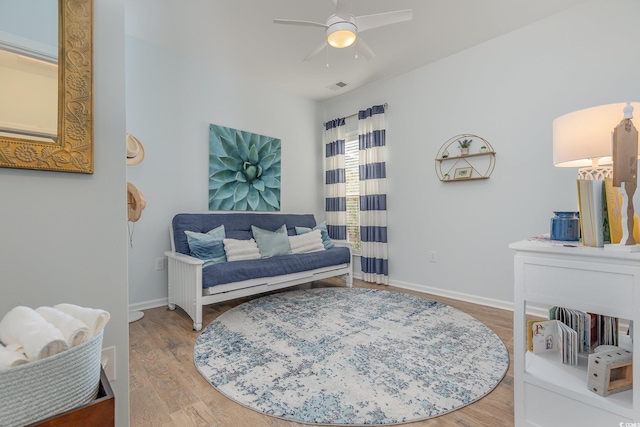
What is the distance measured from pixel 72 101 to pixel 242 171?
2.88m

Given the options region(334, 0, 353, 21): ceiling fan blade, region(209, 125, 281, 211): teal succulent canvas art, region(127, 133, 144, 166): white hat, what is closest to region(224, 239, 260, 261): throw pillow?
region(209, 125, 281, 211): teal succulent canvas art

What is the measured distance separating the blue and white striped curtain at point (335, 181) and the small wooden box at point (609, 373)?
3.37 metres

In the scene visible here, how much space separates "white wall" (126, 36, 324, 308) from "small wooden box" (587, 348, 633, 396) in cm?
336

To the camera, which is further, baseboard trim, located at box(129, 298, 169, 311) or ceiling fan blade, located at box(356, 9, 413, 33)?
baseboard trim, located at box(129, 298, 169, 311)

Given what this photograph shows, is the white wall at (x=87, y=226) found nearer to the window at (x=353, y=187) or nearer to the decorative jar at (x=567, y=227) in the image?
the decorative jar at (x=567, y=227)

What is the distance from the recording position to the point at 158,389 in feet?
5.25

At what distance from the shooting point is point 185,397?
60.3 inches

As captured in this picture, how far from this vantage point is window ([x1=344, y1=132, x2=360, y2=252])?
172 inches

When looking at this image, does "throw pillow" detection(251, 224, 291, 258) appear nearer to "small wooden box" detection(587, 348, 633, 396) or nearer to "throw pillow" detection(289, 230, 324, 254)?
"throw pillow" detection(289, 230, 324, 254)

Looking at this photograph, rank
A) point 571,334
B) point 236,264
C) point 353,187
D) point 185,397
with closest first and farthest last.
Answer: point 571,334 → point 185,397 → point 236,264 → point 353,187

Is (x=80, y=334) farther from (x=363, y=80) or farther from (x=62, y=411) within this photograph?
(x=363, y=80)

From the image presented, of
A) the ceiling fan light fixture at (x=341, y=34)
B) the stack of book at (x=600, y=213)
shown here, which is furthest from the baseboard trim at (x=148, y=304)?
the stack of book at (x=600, y=213)

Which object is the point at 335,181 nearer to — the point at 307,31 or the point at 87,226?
the point at 307,31

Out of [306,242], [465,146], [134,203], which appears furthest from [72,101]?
[465,146]
